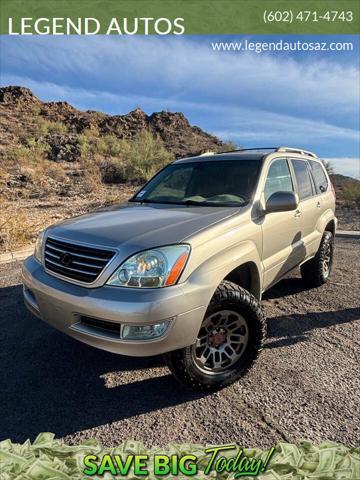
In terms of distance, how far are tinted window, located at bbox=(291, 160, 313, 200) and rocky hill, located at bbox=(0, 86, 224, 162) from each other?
21.0 metres

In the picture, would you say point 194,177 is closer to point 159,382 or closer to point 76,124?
point 159,382

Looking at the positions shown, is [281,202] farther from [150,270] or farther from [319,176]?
[319,176]

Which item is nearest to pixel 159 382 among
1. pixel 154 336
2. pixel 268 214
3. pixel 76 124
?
pixel 154 336

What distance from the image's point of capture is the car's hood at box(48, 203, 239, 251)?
8.06 feet

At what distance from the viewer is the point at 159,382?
2.84m

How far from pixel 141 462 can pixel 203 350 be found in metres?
0.90

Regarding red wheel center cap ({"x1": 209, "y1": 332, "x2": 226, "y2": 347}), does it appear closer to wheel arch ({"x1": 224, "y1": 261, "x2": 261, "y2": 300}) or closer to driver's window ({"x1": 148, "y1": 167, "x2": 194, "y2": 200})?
wheel arch ({"x1": 224, "y1": 261, "x2": 261, "y2": 300})

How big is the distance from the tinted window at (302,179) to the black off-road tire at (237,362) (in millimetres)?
1971

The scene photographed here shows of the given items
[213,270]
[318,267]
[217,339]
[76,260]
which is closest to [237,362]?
[217,339]

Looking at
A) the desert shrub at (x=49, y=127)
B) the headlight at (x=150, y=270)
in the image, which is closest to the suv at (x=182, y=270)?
the headlight at (x=150, y=270)

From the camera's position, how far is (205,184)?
147 inches

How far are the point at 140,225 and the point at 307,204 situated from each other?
2398 millimetres

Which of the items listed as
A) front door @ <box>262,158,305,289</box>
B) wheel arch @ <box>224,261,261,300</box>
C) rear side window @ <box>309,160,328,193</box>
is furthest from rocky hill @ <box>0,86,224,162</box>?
wheel arch @ <box>224,261,261,300</box>

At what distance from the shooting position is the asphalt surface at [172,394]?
2.32 m
